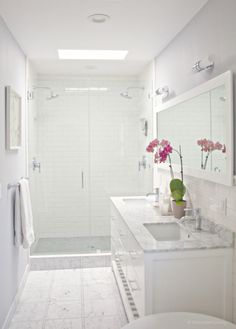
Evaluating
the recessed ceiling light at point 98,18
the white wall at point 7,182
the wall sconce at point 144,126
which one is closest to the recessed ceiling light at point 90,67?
the wall sconce at point 144,126

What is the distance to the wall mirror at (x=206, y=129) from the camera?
2215 mm

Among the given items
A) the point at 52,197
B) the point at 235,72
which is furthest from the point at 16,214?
the point at 235,72

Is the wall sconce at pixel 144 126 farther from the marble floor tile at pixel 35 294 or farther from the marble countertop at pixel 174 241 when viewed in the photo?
the marble floor tile at pixel 35 294

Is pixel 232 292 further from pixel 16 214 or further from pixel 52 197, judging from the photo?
pixel 52 197

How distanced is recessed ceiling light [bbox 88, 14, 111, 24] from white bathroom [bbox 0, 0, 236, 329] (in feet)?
0.05

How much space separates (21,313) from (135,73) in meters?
3.25

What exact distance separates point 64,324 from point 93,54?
2784 millimetres

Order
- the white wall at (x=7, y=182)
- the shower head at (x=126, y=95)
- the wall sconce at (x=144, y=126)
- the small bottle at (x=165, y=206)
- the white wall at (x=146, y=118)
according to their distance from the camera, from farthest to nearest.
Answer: the shower head at (x=126, y=95), the wall sconce at (x=144, y=126), the white wall at (x=146, y=118), the small bottle at (x=165, y=206), the white wall at (x=7, y=182)

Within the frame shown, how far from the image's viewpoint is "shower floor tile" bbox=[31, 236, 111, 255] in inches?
176

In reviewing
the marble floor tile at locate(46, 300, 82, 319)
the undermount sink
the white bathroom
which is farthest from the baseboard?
the undermount sink

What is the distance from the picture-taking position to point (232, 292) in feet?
7.22

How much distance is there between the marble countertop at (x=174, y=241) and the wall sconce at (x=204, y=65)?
42.1 inches

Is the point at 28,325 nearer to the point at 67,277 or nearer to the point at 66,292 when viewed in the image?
the point at 66,292

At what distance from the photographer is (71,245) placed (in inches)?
185
